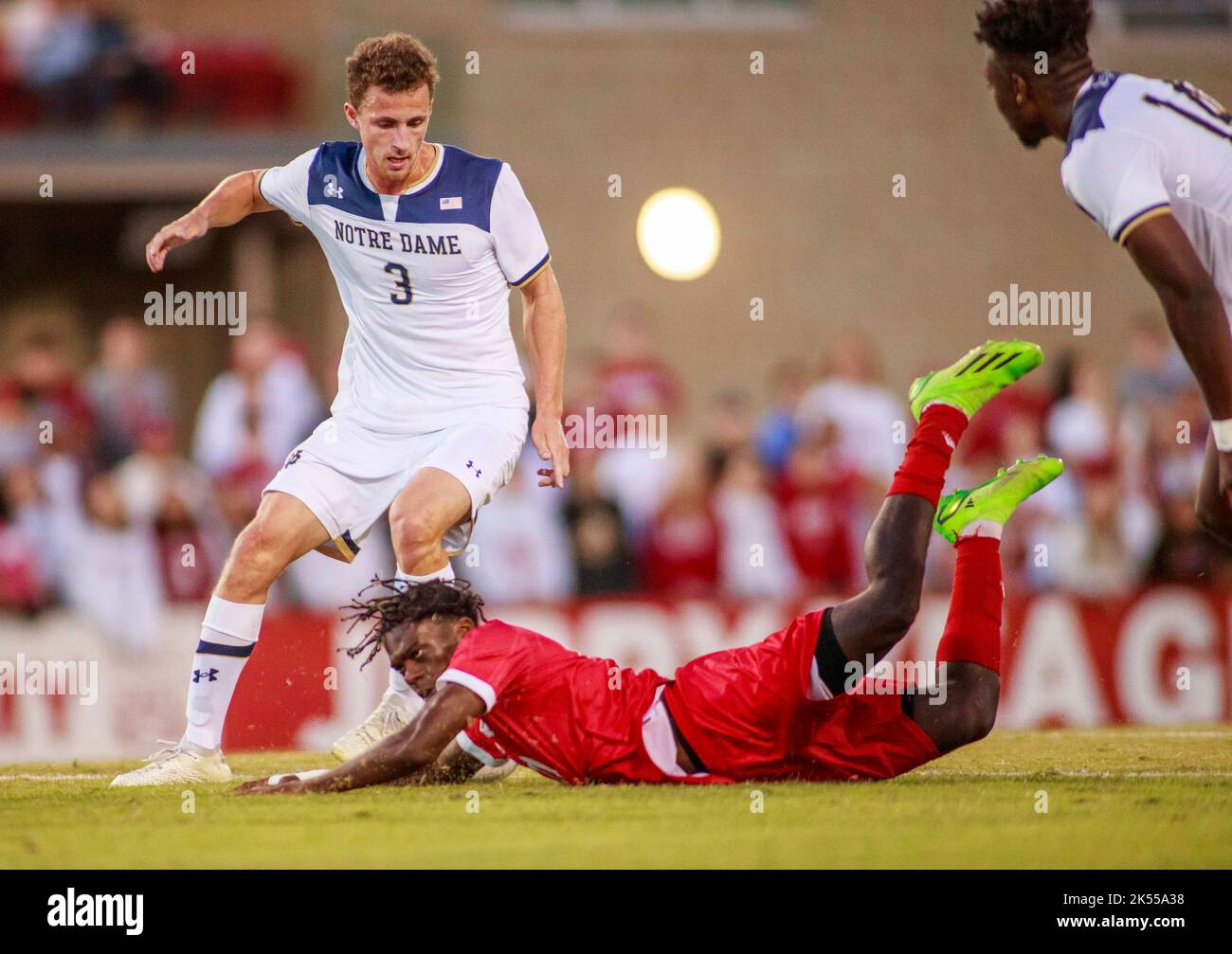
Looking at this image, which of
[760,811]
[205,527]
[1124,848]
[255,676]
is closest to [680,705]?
[760,811]

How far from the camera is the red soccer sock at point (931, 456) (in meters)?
6.21

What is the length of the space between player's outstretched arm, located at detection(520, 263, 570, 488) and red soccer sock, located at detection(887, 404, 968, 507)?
4.45 ft

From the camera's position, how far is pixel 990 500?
22.0ft

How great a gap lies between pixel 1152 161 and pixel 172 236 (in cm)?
370

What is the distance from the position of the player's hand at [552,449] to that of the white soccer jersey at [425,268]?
0.32 metres

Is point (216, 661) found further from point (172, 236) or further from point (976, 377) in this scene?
point (976, 377)

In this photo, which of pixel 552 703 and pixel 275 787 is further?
pixel 275 787

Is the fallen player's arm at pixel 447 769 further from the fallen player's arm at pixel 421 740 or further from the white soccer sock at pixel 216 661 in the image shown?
the white soccer sock at pixel 216 661

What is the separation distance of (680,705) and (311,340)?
44.6 feet

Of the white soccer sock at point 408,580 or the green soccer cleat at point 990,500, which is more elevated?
the green soccer cleat at point 990,500

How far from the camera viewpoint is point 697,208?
60.1ft

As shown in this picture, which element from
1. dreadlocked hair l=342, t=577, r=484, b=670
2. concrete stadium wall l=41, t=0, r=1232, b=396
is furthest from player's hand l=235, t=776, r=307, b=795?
concrete stadium wall l=41, t=0, r=1232, b=396
